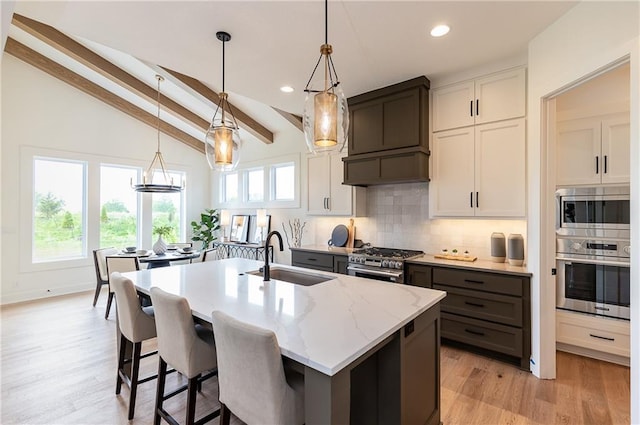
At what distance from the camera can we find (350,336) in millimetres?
1273

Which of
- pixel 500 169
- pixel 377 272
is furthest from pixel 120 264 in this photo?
pixel 500 169

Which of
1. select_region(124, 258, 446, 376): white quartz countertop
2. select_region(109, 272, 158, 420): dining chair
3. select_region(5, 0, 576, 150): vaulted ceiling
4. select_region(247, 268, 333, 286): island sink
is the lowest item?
select_region(109, 272, 158, 420): dining chair

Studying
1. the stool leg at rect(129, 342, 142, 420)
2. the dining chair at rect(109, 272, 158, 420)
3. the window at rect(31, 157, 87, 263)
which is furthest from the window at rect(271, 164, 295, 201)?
the stool leg at rect(129, 342, 142, 420)

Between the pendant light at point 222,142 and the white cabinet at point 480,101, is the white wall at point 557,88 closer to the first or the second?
the white cabinet at point 480,101

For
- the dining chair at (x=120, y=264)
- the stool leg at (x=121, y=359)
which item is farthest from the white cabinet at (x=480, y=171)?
the dining chair at (x=120, y=264)

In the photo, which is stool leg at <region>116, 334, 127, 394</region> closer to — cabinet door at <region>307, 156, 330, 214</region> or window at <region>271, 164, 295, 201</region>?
cabinet door at <region>307, 156, 330, 214</region>

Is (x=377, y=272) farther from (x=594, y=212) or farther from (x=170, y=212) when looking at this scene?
(x=170, y=212)

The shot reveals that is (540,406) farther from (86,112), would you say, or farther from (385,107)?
(86,112)

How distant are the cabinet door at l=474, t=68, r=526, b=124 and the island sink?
7.55ft

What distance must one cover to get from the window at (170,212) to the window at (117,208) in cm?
38

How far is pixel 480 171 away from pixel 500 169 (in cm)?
18

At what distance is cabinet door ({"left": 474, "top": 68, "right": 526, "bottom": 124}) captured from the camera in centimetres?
286

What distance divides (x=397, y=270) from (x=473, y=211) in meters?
1.02

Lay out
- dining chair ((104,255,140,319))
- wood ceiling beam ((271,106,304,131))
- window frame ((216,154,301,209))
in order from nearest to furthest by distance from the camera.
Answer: dining chair ((104,255,140,319)), wood ceiling beam ((271,106,304,131)), window frame ((216,154,301,209))
